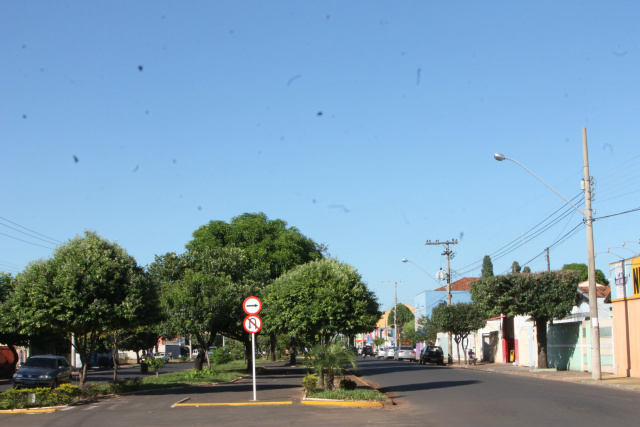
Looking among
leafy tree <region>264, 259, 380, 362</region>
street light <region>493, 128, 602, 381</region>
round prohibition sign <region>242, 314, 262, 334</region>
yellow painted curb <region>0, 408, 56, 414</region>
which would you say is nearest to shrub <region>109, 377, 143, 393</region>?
yellow painted curb <region>0, 408, 56, 414</region>

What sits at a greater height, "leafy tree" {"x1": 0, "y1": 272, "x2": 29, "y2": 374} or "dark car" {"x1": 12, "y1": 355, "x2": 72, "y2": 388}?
"leafy tree" {"x1": 0, "y1": 272, "x2": 29, "y2": 374}

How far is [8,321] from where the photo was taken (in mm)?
22766

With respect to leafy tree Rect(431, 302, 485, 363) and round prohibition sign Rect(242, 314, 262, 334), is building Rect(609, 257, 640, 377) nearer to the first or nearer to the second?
round prohibition sign Rect(242, 314, 262, 334)

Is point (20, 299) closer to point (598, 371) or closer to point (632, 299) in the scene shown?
point (598, 371)

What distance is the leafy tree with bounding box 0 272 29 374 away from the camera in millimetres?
22797

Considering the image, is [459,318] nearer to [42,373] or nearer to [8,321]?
[42,373]

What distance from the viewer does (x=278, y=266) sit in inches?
2047

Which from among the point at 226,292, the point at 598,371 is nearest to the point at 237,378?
the point at 226,292

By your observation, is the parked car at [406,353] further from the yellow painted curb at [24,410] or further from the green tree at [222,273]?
the yellow painted curb at [24,410]

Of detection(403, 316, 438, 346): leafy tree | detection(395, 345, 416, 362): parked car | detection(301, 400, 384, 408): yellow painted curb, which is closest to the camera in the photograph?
detection(301, 400, 384, 408): yellow painted curb

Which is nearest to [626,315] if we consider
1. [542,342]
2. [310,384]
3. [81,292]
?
[542,342]

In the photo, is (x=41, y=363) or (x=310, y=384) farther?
(x=41, y=363)

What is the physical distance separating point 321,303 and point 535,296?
2031cm

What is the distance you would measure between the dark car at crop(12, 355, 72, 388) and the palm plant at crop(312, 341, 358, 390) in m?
11.8
